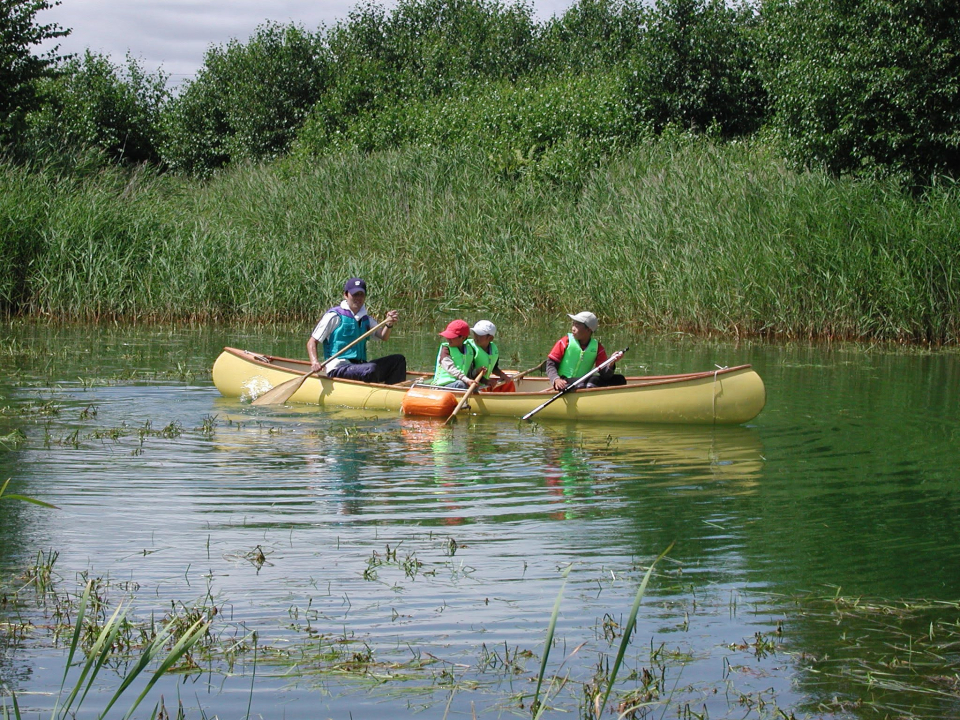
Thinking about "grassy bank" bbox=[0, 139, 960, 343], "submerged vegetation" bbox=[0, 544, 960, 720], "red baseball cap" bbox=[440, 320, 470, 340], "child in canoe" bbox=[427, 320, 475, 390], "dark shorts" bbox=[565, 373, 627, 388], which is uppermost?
"grassy bank" bbox=[0, 139, 960, 343]

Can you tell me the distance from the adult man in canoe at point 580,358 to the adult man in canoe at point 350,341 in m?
1.72

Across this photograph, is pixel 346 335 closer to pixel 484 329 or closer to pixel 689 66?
pixel 484 329

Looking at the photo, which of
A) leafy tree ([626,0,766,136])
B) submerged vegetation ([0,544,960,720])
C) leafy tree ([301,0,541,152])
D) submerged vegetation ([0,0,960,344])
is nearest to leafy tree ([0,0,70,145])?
submerged vegetation ([0,0,960,344])

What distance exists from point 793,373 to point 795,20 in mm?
7203

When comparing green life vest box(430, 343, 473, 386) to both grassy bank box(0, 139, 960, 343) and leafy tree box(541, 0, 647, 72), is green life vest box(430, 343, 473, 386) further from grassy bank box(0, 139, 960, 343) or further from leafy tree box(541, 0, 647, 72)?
leafy tree box(541, 0, 647, 72)

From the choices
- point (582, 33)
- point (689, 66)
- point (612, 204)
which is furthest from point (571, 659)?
point (582, 33)

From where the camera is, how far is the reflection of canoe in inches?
398

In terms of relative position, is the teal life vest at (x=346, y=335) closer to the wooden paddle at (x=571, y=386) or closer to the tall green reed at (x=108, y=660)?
the wooden paddle at (x=571, y=386)

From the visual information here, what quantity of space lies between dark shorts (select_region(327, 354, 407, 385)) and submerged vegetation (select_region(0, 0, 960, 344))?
19.5 feet

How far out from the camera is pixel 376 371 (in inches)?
459

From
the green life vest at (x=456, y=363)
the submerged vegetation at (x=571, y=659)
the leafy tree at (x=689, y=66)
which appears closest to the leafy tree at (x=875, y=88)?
the leafy tree at (x=689, y=66)

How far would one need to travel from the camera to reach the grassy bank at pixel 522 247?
50.4 feet

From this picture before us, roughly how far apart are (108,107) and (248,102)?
4230mm

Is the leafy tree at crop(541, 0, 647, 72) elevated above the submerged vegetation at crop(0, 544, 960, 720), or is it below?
above
